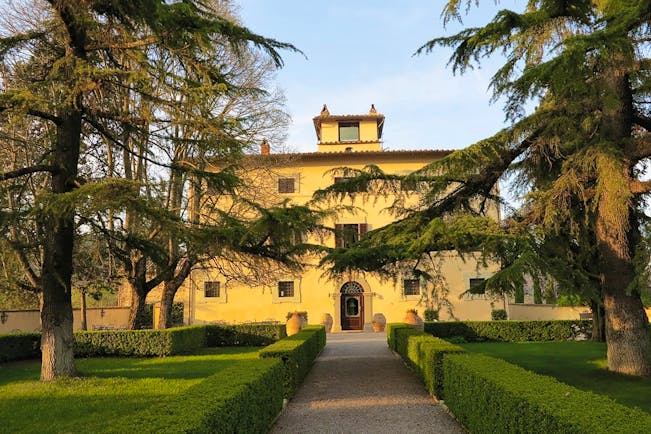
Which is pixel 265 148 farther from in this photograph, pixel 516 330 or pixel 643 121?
pixel 643 121

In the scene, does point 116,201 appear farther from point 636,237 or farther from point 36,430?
point 636,237

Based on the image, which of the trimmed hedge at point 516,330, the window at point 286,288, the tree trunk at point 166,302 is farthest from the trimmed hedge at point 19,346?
the trimmed hedge at point 516,330

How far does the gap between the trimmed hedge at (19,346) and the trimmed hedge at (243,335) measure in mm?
5972

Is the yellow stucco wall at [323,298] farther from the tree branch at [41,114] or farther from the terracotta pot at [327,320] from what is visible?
the tree branch at [41,114]

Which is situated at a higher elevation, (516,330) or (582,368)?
(582,368)

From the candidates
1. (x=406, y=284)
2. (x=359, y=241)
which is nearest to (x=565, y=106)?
(x=359, y=241)

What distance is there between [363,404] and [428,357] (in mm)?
1439

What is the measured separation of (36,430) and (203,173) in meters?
5.16

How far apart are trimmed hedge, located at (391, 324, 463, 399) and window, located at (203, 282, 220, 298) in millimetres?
15498

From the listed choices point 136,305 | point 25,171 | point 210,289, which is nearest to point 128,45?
point 25,171

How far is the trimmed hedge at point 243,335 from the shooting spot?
1955 centimetres

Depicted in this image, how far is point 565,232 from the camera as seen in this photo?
35.5ft

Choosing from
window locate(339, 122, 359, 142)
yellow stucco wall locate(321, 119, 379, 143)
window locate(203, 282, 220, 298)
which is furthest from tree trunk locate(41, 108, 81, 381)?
window locate(339, 122, 359, 142)

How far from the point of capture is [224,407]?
4.46 meters
